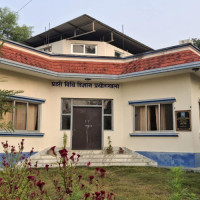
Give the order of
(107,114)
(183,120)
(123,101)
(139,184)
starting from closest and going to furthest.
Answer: (139,184), (183,120), (107,114), (123,101)

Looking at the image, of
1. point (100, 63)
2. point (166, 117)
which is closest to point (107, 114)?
point (100, 63)

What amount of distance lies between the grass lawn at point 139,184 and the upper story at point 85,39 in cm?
987

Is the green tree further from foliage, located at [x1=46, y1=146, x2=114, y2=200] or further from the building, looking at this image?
foliage, located at [x1=46, y1=146, x2=114, y2=200]

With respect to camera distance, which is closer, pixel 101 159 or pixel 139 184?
pixel 139 184

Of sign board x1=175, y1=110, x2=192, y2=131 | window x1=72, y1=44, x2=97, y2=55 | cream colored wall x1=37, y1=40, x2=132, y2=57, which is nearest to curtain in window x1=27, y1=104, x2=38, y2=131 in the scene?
sign board x1=175, y1=110, x2=192, y2=131

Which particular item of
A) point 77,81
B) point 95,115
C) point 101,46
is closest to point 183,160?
point 95,115

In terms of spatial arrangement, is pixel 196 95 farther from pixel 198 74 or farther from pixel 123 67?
pixel 123 67

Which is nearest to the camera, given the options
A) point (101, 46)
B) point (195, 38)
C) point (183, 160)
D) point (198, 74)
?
point (183, 160)

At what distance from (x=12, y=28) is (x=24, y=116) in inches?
1039

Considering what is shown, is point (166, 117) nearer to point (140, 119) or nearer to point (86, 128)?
point (140, 119)

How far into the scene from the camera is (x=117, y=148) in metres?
11.6

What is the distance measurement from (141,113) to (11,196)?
920 cm

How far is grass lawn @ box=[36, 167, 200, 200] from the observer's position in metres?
5.76

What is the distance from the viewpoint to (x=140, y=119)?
37.7 ft
